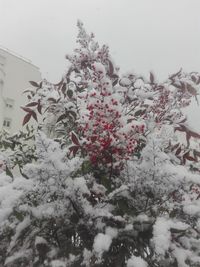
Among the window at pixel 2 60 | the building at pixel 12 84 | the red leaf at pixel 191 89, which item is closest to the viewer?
the red leaf at pixel 191 89

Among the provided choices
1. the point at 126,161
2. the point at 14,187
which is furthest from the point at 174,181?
the point at 14,187

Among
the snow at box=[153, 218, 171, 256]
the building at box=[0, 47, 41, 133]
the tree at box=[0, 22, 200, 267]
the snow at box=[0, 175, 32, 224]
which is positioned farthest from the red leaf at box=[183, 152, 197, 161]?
the building at box=[0, 47, 41, 133]

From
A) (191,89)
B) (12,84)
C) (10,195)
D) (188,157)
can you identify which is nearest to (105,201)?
(10,195)

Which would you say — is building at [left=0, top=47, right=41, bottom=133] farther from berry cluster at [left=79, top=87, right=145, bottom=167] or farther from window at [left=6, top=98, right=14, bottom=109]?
berry cluster at [left=79, top=87, right=145, bottom=167]

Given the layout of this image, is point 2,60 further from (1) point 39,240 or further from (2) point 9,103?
(1) point 39,240

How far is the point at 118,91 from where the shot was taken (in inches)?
87.4

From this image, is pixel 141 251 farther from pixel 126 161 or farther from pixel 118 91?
pixel 118 91

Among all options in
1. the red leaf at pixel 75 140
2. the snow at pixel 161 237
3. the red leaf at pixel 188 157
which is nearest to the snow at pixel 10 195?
A: the red leaf at pixel 75 140

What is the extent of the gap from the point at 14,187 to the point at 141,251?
0.67 metres

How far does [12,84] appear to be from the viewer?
26281mm

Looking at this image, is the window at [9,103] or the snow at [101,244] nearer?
the snow at [101,244]

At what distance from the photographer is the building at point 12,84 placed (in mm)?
25297

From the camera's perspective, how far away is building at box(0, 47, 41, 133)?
83.0 feet

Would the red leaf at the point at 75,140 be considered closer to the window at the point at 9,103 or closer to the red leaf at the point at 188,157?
the red leaf at the point at 188,157
